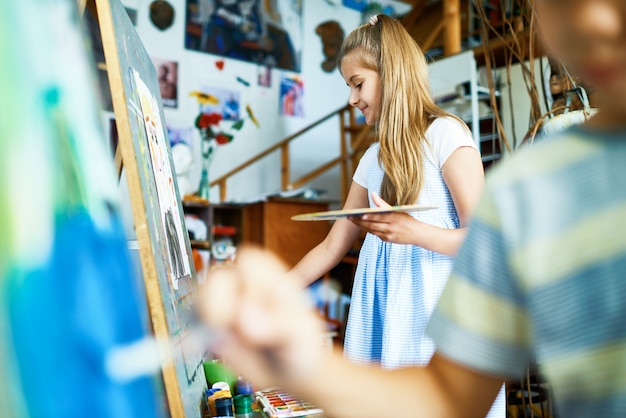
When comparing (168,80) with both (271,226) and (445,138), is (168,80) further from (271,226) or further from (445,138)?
(445,138)

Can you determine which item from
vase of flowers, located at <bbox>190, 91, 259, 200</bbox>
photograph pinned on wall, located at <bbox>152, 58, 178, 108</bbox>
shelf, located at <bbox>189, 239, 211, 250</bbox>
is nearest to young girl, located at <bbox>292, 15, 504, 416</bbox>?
shelf, located at <bbox>189, 239, 211, 250</bbox>

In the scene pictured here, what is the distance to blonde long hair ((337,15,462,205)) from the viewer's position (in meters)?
1.09

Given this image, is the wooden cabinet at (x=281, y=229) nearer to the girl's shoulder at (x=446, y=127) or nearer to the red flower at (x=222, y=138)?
the red flower at (x=222, y=138)

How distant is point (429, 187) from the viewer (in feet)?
3.58

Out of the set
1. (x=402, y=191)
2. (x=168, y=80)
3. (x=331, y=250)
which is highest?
(x=168, y=80)

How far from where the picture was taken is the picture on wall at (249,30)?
175 inches

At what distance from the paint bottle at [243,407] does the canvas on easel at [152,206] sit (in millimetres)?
69

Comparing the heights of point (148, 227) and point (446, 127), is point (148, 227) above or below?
below

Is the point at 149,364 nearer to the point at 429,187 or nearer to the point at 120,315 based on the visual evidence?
the point at 120,315

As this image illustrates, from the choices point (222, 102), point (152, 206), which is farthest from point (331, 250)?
point (222, 102)

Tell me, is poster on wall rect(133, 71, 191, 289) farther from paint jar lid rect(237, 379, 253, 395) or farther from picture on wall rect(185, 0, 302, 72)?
picture on wall rect(185, 0, 302, 72)

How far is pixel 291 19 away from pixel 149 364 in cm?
476

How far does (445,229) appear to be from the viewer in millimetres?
979

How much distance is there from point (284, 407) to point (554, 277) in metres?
0.63
